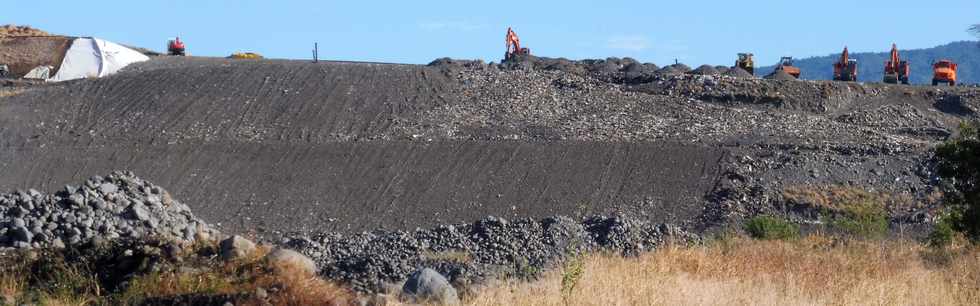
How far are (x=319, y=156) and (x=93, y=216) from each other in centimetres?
1026

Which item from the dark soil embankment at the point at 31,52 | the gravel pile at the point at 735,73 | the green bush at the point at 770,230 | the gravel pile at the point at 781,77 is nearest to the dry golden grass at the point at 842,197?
the green bush at the point at 770,230

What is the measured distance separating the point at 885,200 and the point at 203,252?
52.9 feet

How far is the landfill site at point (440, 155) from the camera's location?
17922 mm

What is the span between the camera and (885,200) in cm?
2450

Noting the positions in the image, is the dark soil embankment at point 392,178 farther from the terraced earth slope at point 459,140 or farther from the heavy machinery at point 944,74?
the heavy machinery at point 944,74

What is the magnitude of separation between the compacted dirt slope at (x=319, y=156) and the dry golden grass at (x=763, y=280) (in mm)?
7916

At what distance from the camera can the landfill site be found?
17922mm

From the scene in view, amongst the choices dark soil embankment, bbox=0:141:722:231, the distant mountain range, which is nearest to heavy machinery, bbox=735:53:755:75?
dark soil embankment, bbox=0:141:722:231

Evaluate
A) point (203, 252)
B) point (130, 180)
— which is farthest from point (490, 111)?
point (203, 252)

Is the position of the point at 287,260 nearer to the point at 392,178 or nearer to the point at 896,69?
the point at 392,178

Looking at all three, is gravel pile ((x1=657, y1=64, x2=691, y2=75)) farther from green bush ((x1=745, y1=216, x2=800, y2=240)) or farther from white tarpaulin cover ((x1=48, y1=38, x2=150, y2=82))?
green bush ((x1=745, y1=216, x2=800, y2=240))

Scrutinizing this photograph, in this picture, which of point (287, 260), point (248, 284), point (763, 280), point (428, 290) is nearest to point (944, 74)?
point (763, 280)

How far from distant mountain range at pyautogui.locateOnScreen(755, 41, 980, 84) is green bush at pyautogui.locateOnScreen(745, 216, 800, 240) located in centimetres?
9172

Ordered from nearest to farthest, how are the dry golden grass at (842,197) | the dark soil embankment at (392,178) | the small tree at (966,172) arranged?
the small tree at (966,172)
the dark soil embankment at (392,178)
the dry golden grass at (842,197)
